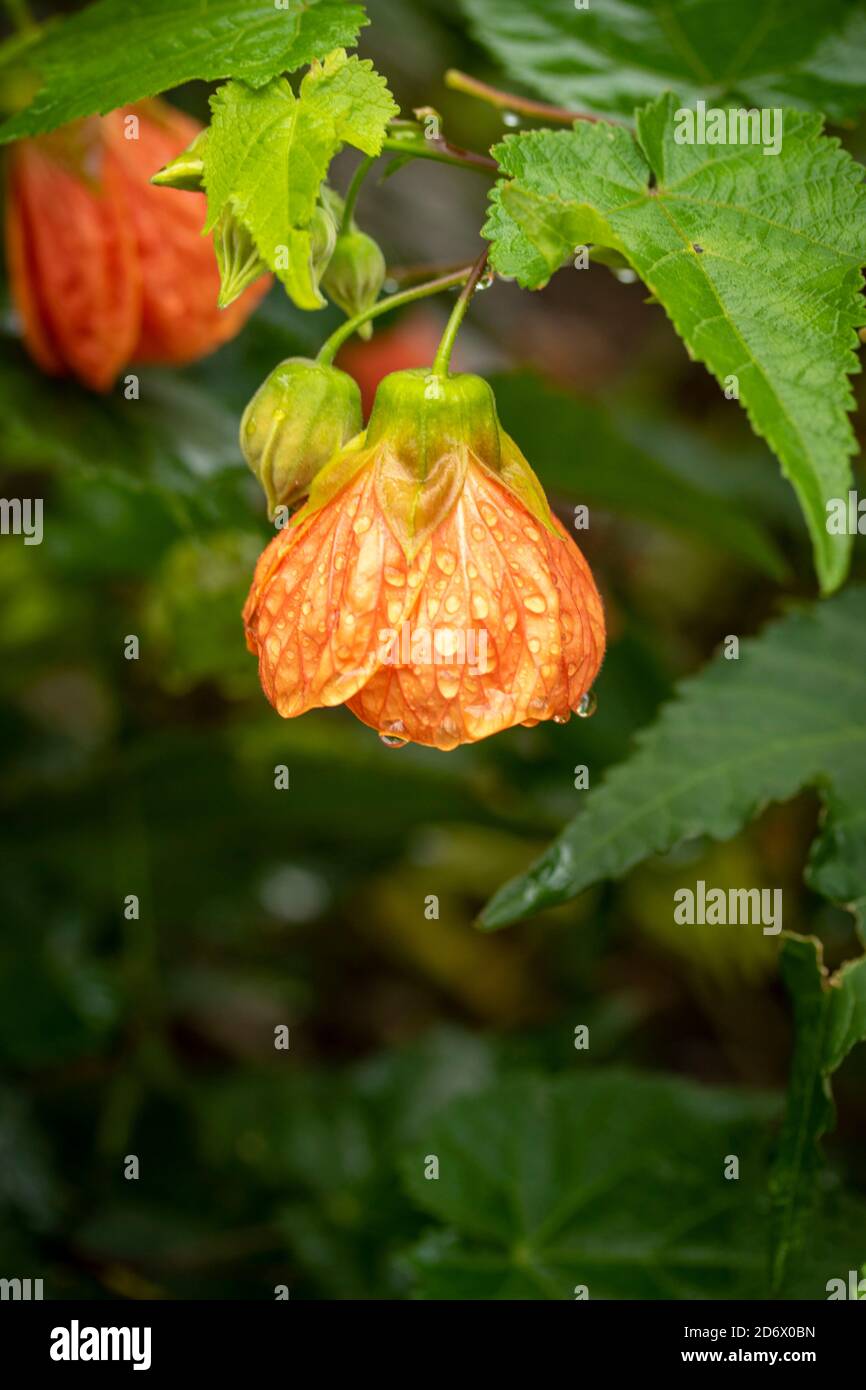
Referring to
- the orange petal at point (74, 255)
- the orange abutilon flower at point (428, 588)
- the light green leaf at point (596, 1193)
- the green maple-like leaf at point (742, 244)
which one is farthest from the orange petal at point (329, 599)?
the light green leaf at point (596, 1193)

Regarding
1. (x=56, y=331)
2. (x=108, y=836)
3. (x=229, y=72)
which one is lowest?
(x=108, y=836)

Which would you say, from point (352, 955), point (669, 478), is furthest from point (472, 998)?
point (669, 478)

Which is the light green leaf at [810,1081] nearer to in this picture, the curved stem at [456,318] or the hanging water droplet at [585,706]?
the hanging water droplet at [585,706]

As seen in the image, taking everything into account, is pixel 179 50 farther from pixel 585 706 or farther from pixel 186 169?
pixel 585 706

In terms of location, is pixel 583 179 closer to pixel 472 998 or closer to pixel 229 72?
pixel 229 72

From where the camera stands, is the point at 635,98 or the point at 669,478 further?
the point at 669,478
